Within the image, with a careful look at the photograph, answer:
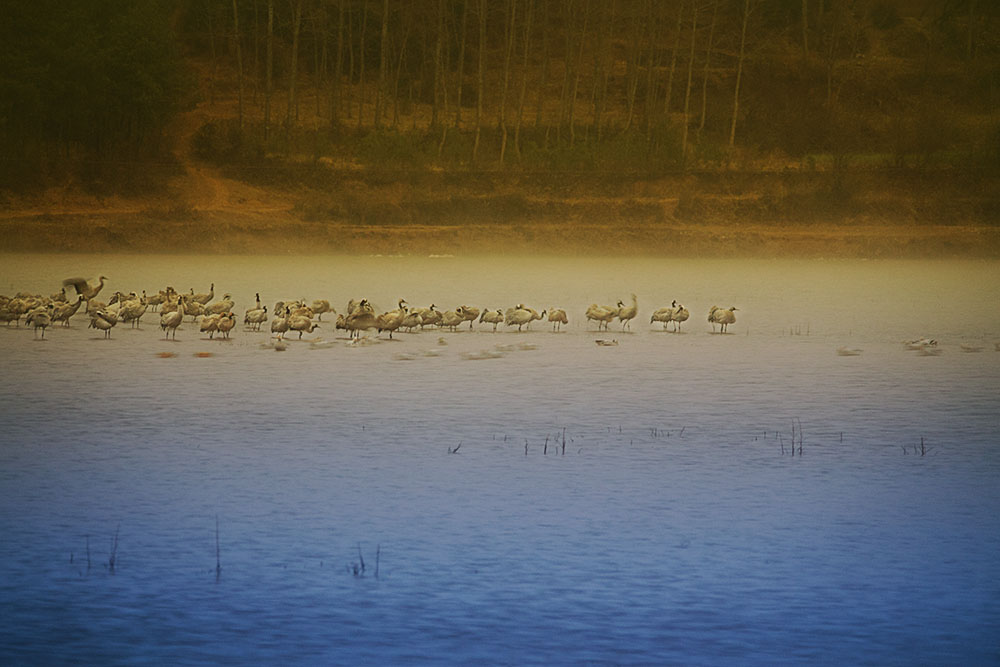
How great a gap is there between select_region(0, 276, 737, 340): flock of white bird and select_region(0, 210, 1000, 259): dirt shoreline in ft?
94.4

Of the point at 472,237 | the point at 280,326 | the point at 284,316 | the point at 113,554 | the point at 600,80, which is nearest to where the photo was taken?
the point at 113,554

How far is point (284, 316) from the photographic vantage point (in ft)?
87.4

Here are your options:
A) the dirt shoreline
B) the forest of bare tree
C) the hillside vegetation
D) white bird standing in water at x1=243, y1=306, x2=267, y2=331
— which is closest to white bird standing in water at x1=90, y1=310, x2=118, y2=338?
white bird standing in water at x1=243, y1=306, x2=267, y2=331

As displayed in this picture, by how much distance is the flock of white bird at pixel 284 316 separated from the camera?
26.0m

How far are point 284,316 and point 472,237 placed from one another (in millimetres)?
34968

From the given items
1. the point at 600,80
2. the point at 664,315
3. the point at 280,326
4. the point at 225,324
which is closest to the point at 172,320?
the point at 225,324

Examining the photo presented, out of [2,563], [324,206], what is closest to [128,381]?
[2,563]

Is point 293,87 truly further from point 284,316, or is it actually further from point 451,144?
point 284,316

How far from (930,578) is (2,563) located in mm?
6569

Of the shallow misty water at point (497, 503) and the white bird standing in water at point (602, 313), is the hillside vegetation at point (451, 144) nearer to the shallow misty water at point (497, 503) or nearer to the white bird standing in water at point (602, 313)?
the white bird standing in water at point (602, 313)

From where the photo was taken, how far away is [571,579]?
1063 centimetres

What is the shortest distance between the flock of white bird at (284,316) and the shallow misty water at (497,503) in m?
0.55

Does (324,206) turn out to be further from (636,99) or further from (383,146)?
(636,99)

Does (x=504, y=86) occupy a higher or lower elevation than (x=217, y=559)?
higher
